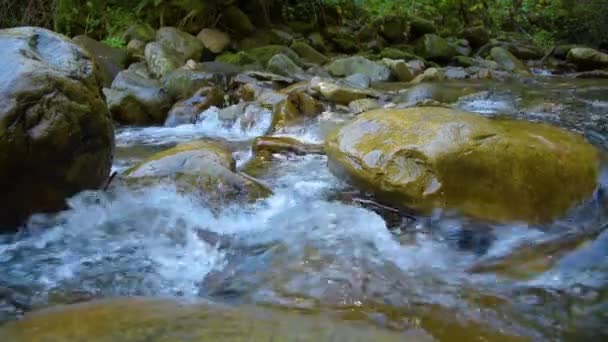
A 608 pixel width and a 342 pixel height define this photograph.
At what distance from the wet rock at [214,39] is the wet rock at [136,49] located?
1182 mm

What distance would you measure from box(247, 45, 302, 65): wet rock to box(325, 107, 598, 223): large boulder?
7175 millimetres

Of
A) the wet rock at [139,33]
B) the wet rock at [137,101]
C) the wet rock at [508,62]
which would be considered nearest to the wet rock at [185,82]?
the wet rock at [137,101]

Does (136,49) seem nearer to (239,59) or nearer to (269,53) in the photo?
(239,59)

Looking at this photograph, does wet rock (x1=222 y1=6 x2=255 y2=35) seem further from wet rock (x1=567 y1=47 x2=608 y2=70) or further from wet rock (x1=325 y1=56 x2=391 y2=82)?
wet rock (x1=567 y1=47 x2=608 y2=70)

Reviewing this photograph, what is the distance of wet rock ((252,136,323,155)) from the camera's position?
5285mm

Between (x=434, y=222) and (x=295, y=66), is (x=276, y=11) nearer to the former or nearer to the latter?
(x=295, y=66)

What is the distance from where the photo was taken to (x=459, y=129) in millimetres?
3809

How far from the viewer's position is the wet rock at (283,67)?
9.67 meters

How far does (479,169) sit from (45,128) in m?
2.54

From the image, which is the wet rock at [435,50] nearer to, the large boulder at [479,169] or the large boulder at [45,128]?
the large boulder at [479,169]

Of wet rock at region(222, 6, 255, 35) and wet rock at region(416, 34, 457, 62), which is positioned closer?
wet rock at region(222, 6, 255, 35)

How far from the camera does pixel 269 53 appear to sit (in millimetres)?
11102

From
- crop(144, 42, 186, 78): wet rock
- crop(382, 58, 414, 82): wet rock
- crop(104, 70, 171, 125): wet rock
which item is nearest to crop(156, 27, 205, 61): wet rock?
crop(144, 42, 186, 78): wet rock

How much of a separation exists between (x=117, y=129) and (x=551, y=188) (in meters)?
5.12
